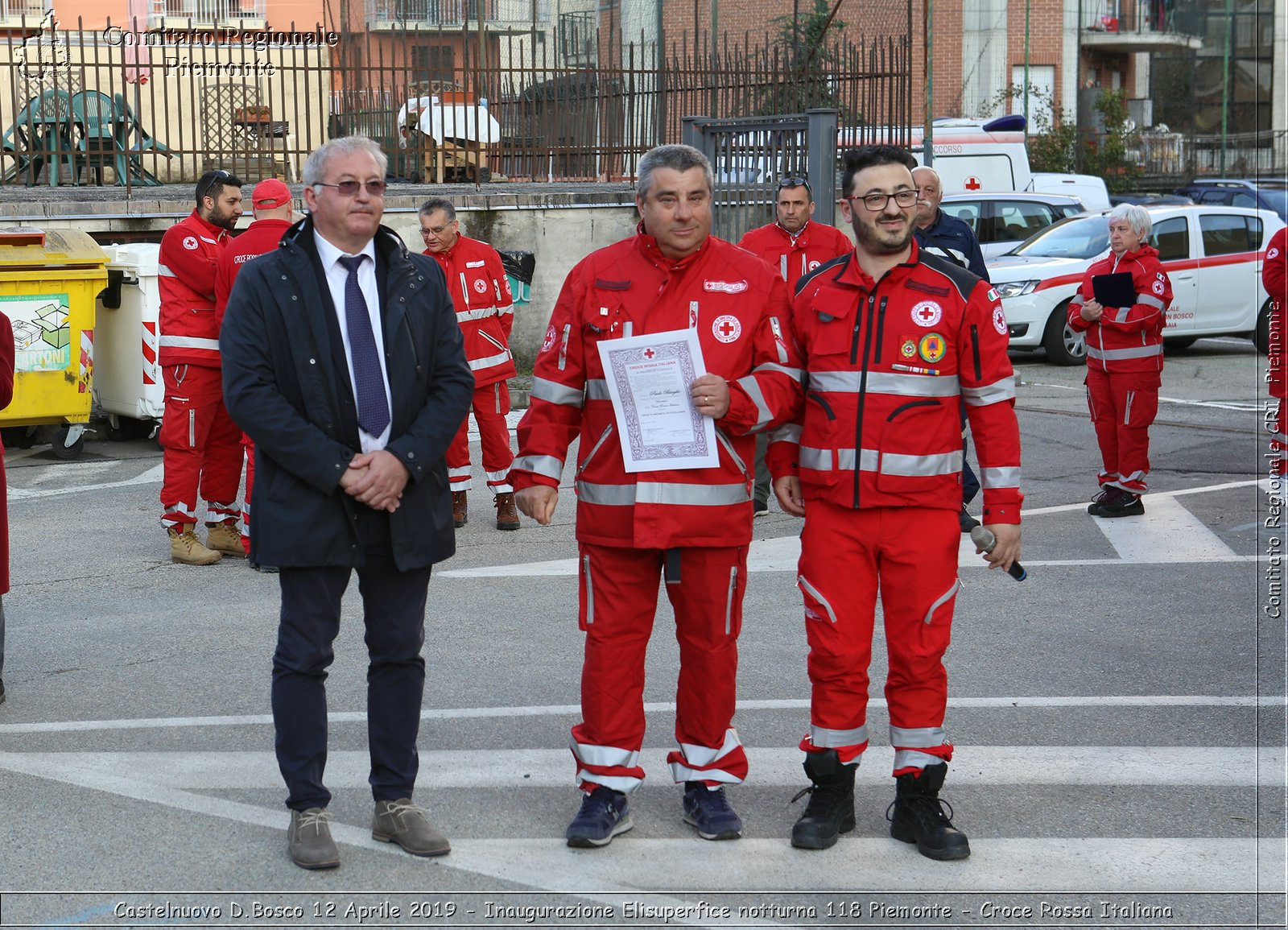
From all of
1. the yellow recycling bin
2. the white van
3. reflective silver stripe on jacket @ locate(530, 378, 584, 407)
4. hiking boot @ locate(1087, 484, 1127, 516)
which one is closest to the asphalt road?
hiking boot @ locate(1087, 484, 1127, 516)

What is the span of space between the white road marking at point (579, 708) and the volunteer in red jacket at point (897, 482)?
4.03 ft

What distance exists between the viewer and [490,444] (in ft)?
30.9

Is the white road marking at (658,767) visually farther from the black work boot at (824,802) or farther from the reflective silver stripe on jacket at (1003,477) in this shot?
the reflective silver stripe on jacket at (1003,477)

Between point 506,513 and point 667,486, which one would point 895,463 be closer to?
point 667,486

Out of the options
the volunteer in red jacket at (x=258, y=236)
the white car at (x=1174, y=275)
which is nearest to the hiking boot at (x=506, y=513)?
the volunteer in red jacket at (x=258, y=236)

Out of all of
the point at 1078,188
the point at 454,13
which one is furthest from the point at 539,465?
the point at 454,13

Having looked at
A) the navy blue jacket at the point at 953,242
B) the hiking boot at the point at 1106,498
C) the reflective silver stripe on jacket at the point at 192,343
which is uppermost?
the navy blue jacket at the point at 953,242

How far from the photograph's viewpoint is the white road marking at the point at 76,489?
34.3 ft

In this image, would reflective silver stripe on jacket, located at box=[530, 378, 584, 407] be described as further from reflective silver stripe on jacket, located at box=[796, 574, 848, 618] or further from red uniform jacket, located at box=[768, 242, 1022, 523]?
reflective silver stripe on jacket, located at box=[796, 574, 848, 618]

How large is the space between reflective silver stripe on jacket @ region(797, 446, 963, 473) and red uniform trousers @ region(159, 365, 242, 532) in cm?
474

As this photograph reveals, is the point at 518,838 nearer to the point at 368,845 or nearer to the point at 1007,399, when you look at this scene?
the point at 368,845

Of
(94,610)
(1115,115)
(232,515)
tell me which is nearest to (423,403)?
(94,610)

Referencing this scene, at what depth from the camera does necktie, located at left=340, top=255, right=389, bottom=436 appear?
14.3 ft

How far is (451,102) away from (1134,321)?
397 inches
